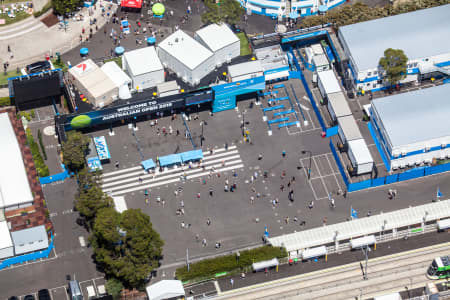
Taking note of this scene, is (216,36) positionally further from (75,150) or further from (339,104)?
(75,150)

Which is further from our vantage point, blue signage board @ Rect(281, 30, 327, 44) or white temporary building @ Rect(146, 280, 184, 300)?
blue signage board @ Rect(281, 30, 327, 44)

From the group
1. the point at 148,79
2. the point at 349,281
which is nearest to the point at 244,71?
the point at 148,79

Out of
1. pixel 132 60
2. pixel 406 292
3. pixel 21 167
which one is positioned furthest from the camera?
pixel 132 60

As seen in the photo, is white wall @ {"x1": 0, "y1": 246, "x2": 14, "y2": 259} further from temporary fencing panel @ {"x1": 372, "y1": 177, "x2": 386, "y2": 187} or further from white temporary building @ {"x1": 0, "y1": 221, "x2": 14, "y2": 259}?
temporary fencing panel @ {"x1": 372, "y1": 177, "x2": 386, "y2": 187}

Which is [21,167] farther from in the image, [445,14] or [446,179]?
[445,14]

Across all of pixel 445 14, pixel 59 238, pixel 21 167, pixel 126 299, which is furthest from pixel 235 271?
pixel 445 14

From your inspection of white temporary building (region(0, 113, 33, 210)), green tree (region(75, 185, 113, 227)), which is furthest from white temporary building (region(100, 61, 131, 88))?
green tree (region(75, 185, 113, 227))

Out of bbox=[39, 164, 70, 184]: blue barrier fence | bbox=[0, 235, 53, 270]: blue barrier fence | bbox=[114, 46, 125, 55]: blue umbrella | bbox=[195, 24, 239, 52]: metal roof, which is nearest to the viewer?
bbox=[0, 235, 53, 270]: blue barrier fence
